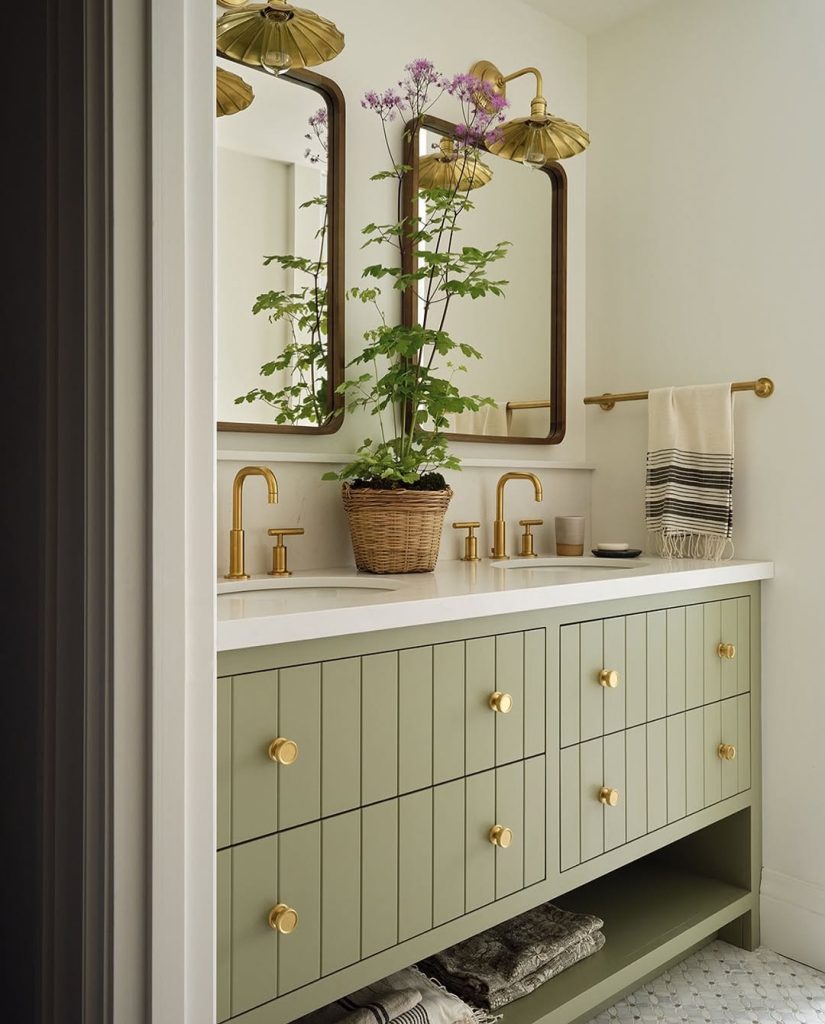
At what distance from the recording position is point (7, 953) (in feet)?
3.67

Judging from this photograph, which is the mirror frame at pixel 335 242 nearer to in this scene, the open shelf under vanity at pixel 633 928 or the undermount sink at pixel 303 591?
the undermount sink at pixel 303 591

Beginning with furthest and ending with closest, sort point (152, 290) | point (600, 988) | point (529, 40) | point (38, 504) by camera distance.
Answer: point (529, 40) → point (600, 988) → point (38, 504) → point (152, 290)

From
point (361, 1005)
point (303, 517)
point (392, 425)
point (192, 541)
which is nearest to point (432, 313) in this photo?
point (392, 425)

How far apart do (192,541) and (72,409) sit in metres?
0.20

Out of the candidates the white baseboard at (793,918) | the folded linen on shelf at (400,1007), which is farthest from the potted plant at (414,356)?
the white baseboard at (793,918)

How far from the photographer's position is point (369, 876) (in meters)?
1.33

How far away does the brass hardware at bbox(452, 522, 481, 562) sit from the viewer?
7.00ft

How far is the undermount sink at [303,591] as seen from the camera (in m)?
Result: 1.41

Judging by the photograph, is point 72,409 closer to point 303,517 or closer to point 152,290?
point 152,290

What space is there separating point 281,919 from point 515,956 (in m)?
0.76

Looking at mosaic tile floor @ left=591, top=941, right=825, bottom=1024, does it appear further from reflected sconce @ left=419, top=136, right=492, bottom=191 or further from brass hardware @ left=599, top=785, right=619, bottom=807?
reflected sconce @ left=419, top=136, right=492, bottom=191

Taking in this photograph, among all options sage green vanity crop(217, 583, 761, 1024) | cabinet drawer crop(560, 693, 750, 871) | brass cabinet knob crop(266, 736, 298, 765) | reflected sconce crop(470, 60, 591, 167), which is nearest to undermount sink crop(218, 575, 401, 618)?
sage green vanity crop(217, 583, 761, 1024)

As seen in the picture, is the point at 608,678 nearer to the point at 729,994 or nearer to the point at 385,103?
the point at 729,994

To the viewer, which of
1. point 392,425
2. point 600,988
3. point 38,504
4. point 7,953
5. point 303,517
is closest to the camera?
point 38,504
